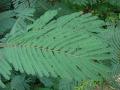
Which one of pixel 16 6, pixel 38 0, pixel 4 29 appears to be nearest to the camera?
pixel 4 29

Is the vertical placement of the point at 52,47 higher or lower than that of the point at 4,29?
higher

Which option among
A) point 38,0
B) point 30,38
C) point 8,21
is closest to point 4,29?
point 8,21

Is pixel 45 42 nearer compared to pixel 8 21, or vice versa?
pixel 45 42

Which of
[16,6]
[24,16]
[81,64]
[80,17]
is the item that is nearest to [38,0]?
[16,6]

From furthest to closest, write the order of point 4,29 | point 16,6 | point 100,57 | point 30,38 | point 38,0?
point 38,0 < point 16,6 < point 4,29 < point 30,38 < point 100,57

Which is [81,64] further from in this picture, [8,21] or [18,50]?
[8,21]

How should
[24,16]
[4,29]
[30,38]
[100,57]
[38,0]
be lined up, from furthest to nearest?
[38,0] < [4,29] < [24,16] < [30,38] < [100,57]

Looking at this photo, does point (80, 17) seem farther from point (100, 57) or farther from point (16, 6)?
point (16, 6)

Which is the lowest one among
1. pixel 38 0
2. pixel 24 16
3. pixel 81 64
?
pixel 38 0

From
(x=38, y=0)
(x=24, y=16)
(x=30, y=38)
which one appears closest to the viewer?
(x=30, y=38)
